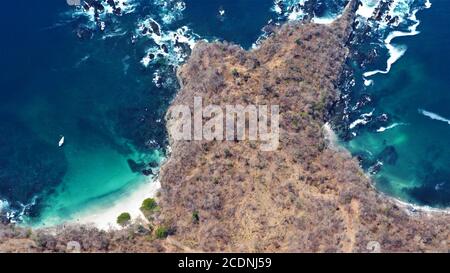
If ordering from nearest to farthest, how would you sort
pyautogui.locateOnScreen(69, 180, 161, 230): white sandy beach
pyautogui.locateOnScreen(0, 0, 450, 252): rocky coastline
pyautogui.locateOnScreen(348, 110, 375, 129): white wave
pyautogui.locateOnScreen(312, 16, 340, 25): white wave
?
1. pyautogui.locateOnScreen(0, 0, 450, 252): rocky coastline
2. pyautogui.locateOnScreen(69, 180, 161, 230): white sandy beach
3. pyautogui.locateOnScreen(348, 110, 375, 129): white wave
4. pyautogui.locateOnScreen(312, 16, 340, 25): white wave

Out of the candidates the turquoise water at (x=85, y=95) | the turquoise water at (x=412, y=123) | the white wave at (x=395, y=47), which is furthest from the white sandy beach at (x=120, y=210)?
the white wave at (x=395, y=47)

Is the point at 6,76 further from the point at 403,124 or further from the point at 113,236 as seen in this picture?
the point at 403,124

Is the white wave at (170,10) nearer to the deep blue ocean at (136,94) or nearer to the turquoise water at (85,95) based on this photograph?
the turquoise water at (85,95)

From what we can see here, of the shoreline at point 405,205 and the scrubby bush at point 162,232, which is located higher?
the shoreline at point 405,205

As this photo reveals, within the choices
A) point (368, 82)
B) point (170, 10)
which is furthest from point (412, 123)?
point (170, 10)

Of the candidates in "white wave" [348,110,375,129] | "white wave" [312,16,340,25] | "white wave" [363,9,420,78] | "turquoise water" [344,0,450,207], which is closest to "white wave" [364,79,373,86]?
"turquoise water" [344,0,450,207]

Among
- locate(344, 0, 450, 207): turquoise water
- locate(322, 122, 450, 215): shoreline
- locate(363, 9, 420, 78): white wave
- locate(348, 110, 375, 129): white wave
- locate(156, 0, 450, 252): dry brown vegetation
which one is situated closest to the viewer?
locate(156, 0, 450, 252): dry brown vegetation

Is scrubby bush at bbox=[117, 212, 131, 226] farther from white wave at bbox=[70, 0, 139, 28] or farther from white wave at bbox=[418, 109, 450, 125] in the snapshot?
white wave at bbox=[418, 109, 450, 125]
